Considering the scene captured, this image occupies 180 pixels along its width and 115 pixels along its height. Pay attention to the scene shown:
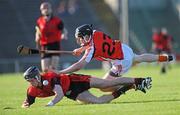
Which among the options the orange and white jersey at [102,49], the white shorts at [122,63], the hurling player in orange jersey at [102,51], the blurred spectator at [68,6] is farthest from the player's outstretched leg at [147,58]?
the blurred spectator at [68,6]

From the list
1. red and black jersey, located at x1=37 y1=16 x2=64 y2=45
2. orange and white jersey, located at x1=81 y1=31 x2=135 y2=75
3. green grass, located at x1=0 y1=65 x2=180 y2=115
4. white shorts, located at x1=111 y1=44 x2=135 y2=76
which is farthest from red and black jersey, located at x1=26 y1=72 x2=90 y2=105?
red and black jersey, located at x1=37 y1=16 x2=64 y2=45

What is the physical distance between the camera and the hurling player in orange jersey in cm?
1431

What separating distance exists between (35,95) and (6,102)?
61.7 inches

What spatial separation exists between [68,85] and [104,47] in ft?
4.28

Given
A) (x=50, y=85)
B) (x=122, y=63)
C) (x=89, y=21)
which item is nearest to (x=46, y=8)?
(x=122, y=63)

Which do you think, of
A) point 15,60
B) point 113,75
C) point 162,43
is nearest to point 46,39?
point 113,75

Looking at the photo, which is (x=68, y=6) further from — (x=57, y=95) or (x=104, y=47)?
(x=57, y=95)

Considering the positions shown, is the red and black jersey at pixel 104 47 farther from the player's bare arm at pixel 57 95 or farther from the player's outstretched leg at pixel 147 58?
the player's bare arm at pixel 57 95

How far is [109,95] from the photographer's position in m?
14.1

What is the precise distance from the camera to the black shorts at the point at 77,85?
1384 centimetres

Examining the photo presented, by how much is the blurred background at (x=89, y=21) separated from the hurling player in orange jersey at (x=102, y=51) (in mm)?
18764

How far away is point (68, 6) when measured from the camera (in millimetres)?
40594

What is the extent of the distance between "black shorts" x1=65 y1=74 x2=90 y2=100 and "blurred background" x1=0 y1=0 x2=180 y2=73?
19837 mm

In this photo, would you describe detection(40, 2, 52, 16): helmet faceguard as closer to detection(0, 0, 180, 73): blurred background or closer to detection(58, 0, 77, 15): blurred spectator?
detection(0, 0, 180, 73): blurred background
